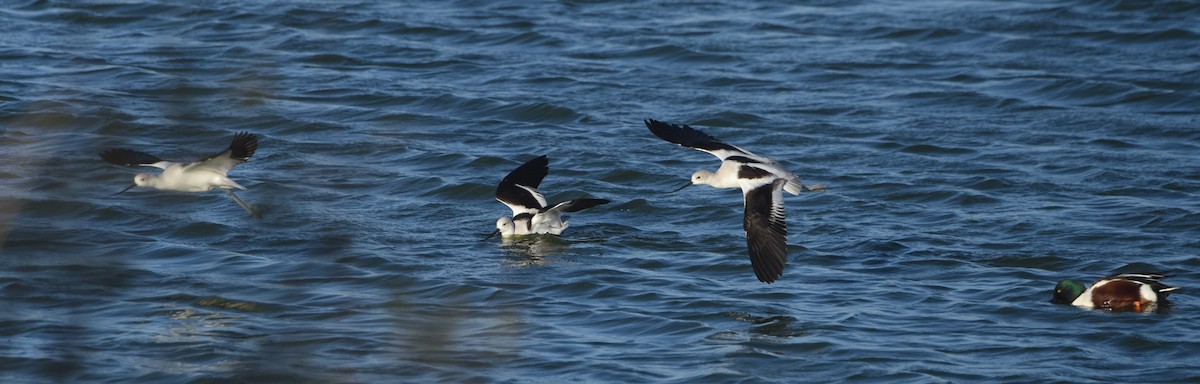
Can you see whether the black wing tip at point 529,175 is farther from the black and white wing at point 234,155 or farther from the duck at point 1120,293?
the duck at point 1120,293

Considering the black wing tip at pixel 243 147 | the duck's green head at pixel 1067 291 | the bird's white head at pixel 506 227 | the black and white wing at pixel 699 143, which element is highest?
the black wing tip at pixel 243 147

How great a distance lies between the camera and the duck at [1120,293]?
8.54m

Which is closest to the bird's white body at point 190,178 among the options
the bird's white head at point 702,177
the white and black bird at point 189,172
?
the white and black bird at point 189,172

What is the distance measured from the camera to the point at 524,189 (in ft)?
37.1

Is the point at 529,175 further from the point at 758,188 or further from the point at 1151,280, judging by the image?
the point at 1151,280

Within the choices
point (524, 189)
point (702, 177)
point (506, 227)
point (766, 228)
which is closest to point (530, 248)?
point (506, 227)

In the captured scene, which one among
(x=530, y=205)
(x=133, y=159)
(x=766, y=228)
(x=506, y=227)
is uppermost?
(x=133, y=159)

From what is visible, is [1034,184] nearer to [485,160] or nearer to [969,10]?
[485,160]

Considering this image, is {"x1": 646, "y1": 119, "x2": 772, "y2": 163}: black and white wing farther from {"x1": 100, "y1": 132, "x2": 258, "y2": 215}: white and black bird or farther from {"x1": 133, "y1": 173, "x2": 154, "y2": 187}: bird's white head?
{"x1": 133, "y1": 173, "x2": 154, "y2": 187}: bird's white head

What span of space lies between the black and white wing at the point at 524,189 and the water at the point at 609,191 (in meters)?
0.31

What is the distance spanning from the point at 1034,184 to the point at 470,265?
4.73 meters

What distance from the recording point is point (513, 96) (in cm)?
1501

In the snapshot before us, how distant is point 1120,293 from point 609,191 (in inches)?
181

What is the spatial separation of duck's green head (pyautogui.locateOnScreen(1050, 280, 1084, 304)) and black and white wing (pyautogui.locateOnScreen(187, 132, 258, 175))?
15.8 ft
